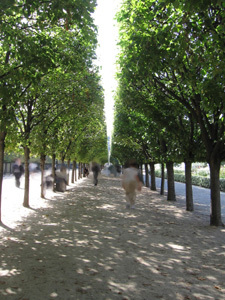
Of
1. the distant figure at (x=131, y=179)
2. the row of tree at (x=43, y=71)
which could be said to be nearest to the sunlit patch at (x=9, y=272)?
the row of tree at (x=43, y=71)

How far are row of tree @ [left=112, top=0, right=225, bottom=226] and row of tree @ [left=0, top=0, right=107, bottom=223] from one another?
1.29 m

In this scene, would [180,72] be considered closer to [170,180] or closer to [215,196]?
[215,196]

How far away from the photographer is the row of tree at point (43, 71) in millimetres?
5871

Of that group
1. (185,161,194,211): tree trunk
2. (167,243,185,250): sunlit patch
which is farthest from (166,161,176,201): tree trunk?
(167,243,185,250): sunlit patch

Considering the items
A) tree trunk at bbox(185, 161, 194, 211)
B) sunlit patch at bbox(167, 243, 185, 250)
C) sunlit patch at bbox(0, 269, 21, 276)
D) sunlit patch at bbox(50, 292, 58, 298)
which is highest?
tree trunk at bbox(185, 161, 194, 211)

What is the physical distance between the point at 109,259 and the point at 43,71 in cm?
387

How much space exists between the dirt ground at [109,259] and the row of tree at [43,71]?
8.80 ft

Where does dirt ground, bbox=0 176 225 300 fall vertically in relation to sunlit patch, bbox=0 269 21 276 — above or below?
below

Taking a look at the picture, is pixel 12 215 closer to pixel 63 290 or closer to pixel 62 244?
pixel 62 244

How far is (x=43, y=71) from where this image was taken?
6.32 meters

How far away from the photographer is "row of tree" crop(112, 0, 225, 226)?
6023 millimetres

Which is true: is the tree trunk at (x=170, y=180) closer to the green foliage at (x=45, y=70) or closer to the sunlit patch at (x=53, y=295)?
the green foliage at (x=45, y=70)

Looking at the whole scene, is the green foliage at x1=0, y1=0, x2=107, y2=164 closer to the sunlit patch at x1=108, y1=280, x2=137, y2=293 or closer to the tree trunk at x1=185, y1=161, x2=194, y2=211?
the sunlit patch at x1=108, y1=280, x2=137, y2=293

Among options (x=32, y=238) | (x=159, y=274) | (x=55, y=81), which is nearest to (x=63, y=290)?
(x=159, y=274)
